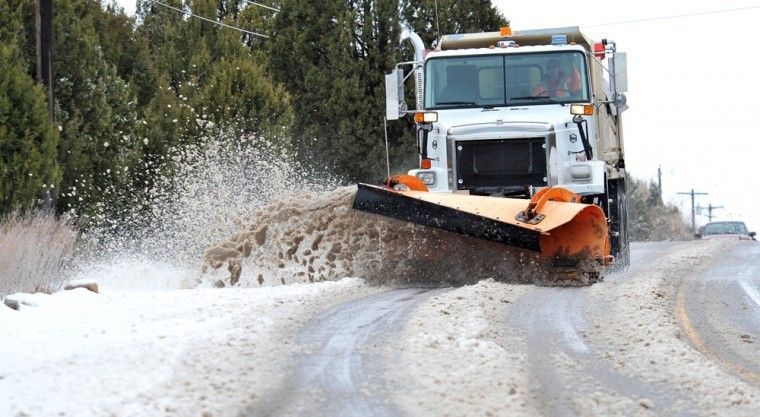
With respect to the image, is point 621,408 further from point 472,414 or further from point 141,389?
point 141,389

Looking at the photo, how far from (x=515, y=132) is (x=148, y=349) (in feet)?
22.6

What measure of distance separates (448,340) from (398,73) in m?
6.62

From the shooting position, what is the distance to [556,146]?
43.1 ft

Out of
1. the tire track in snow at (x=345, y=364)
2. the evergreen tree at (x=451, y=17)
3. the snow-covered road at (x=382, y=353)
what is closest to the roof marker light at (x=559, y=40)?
the snow-covered road at (x=382, y=353)

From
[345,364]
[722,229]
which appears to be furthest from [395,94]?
[722,229]

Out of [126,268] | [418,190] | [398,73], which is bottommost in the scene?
[126,268]

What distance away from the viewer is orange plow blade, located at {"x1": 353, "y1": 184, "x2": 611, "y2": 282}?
1133 cm

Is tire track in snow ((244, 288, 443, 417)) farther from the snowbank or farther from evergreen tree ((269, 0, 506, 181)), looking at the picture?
evergreen tree ((269, 0, 506, 181))

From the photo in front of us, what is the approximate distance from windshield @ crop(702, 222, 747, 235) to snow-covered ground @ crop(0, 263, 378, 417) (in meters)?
29.5

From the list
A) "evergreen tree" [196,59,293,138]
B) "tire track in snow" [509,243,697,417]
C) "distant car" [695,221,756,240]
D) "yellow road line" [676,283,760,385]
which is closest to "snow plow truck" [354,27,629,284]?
"tire track in snow" [509,243,697,417]

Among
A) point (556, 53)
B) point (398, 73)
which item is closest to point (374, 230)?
point (398, 73)

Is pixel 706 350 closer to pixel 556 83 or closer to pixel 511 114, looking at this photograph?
pixel 511 114

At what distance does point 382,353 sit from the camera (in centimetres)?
712

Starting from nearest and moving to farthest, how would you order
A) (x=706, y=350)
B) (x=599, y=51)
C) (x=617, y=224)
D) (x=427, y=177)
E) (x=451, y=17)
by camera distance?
(x=706, y=350) → (x=427, y=177) → (x=599, y=51) → (x=617, y=224) → (x=451, y=17)
